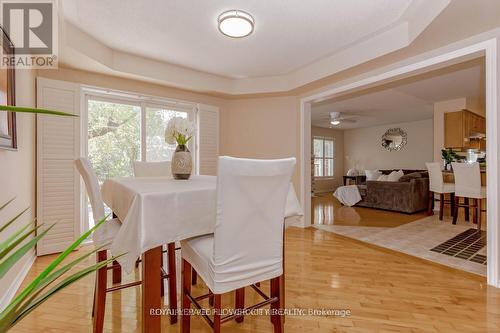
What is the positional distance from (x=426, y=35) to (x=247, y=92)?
246 centimetres

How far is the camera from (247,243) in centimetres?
131

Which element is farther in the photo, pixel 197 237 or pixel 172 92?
pixel 172 92

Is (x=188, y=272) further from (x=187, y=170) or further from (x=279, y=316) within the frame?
(x=187, y=170)

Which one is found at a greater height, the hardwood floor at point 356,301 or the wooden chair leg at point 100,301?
the wooden chair leg at point 100,301

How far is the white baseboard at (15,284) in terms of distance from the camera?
1.86 metres

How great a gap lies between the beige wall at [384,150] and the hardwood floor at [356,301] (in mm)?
6040

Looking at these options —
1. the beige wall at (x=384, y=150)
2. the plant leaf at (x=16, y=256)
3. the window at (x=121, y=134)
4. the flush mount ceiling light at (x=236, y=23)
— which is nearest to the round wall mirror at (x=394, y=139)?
the beige wall at (x=384, y=150)

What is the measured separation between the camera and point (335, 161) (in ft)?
30.9

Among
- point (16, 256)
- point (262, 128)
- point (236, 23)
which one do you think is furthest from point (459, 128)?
point (16, 256)

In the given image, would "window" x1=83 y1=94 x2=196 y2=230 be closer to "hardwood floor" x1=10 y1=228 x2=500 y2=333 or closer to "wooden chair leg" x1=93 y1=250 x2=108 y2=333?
"hardwood floor" x1=10 y1=228 x2=500 y2=333

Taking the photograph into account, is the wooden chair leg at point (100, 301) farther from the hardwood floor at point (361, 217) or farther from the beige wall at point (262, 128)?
the hardwood floor at point (361, 217)

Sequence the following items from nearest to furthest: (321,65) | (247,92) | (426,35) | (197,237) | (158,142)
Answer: (197,237) → (426,35) → (321,65) → (158,142) → (247,92)

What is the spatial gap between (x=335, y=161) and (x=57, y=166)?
835 cm

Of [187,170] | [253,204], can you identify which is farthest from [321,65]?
[253,204]
